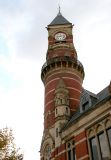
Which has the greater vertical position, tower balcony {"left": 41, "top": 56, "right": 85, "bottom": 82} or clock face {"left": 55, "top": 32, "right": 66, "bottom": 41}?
clock face {"left": 55, "top": 32, "right": 66, "bottom": 41}

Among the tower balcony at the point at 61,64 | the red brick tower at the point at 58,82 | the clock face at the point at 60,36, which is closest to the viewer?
the red brick tower at the point at 58,82

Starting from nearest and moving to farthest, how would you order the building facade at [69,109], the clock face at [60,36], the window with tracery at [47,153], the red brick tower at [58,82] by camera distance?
1. the building facade at [69,109]
2. the window with tracery at [47,153]
3. the red brick tower at [58,82]
4. the clock face at [60,36]

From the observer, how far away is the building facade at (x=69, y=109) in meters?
20.4

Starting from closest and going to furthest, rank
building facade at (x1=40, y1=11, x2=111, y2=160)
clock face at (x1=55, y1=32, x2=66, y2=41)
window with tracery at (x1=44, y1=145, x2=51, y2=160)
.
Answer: building facade at (x1=40, y1=11, x2=111, y2=160)
window with tracery at (x1=44, y1=145, x2=51, y2=160)
clock face at (x1=55, y1=32, x2=66, y2=41)

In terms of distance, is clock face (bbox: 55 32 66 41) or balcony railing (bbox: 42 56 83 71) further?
clock face (bbox: 55 32 66 41)

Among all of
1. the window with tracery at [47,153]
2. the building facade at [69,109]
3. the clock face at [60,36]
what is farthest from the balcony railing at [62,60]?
the window with tracery at [47,153]

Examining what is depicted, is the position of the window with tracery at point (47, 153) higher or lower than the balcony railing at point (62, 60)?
lower

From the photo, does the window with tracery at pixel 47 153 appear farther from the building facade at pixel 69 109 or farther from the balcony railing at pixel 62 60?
the balcony railing at pixel 62 60

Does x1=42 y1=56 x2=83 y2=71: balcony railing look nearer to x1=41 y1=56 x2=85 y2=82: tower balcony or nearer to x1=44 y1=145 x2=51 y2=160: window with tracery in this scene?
x1=41 y1=56 x2=85 y2=82: tower balcony

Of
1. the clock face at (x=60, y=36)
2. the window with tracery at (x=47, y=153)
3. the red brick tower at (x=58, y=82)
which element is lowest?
the window with tracery at (x=47, y=153)

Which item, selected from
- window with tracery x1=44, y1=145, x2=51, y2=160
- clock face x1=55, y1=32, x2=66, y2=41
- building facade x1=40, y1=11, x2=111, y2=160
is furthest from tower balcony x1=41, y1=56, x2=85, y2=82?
window with tracery x1=44, y1=145, x2=51, y2=160

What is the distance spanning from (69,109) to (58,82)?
345 centimetres

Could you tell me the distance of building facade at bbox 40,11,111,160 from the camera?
20.4 meters

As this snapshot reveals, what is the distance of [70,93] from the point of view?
29.3m
